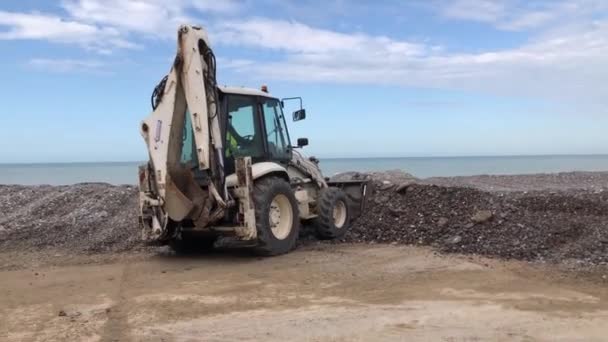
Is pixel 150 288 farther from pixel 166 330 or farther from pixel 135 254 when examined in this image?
pixel 135 254

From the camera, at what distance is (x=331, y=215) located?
11.4m

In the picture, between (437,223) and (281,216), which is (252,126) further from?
(437,223)

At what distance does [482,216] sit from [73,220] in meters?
7.71

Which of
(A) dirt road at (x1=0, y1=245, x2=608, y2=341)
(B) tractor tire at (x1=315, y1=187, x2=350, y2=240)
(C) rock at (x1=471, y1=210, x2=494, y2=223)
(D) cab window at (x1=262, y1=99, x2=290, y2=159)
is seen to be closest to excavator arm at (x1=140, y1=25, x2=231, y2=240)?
(A) dirt road at (x1=0, y1=245, x2=608, y2=341)

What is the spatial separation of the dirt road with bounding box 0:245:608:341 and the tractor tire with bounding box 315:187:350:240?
1.42 meters

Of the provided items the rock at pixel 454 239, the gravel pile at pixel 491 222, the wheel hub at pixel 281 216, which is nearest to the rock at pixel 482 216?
the gravel pile at pixel 491 222

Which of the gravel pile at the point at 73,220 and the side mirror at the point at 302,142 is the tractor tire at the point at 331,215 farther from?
the gravel pile at the point at 73,220

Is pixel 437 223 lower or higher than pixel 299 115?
lower

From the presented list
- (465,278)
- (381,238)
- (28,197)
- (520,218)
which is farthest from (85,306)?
(28,197)

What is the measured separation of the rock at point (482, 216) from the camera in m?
11.0

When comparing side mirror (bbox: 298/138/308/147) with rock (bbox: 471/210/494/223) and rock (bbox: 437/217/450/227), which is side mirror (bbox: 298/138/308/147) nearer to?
rock (bbox: 437/217/450/227)

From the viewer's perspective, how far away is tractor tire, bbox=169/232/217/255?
10571mm

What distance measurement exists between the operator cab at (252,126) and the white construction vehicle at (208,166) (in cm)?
2

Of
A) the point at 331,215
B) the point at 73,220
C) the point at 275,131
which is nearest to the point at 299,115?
the point at 275,131
